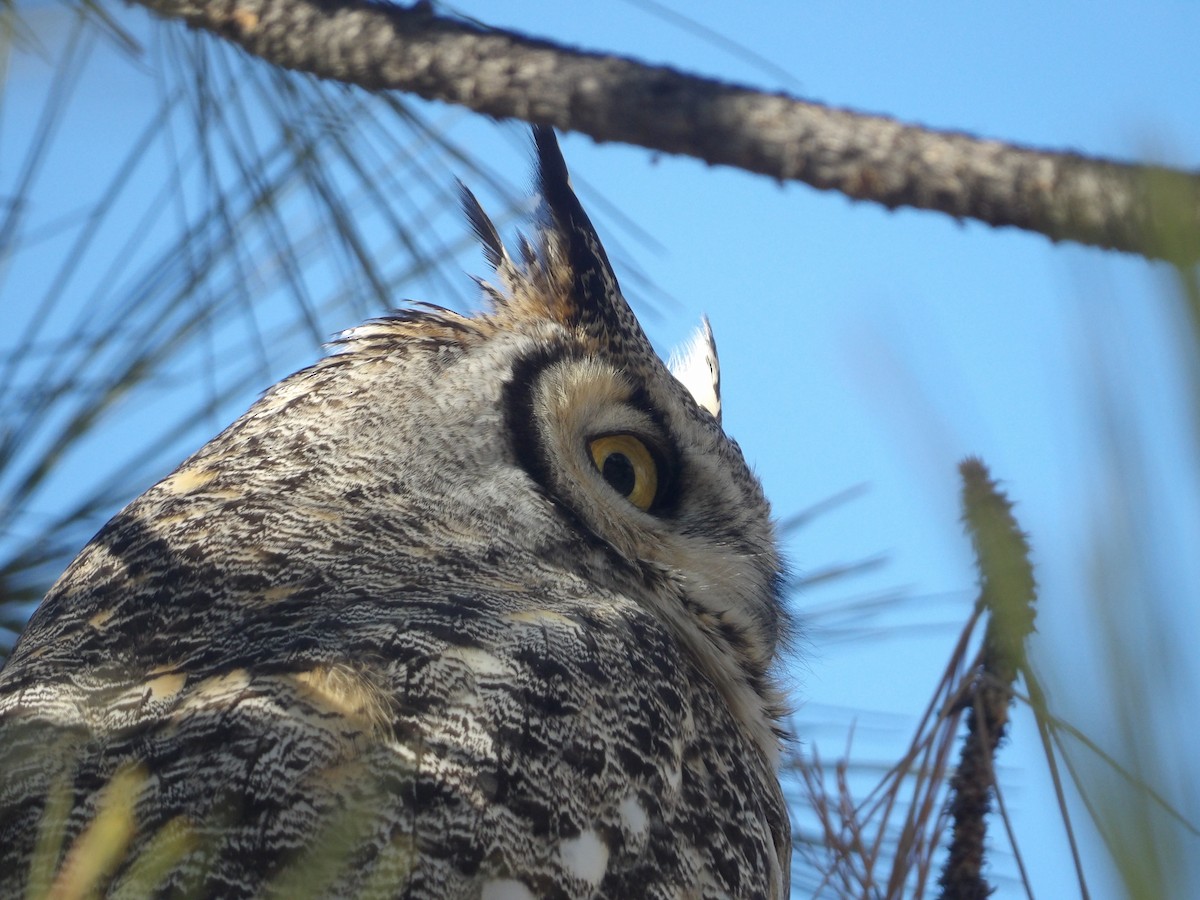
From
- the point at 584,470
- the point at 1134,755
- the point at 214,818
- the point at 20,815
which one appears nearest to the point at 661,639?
the point at 584,470

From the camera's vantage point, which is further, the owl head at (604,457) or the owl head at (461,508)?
the owl head at (604,457)

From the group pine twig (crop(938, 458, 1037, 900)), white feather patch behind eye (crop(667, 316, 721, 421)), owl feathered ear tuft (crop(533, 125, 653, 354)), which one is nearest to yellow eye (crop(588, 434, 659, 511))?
owl feathered ear tuft (crop(533, 125, 653, 354))

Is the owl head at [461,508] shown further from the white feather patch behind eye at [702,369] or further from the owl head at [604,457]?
the white feather patch behind eye at [702,369]

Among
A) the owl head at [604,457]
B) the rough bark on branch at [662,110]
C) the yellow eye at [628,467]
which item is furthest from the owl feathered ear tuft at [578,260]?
the rough bark on branch at [662,110]

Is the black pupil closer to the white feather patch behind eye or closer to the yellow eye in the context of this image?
the yellow eye

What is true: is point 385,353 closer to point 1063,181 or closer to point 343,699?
point 343,699

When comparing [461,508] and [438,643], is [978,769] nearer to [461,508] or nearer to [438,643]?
[438,643]
